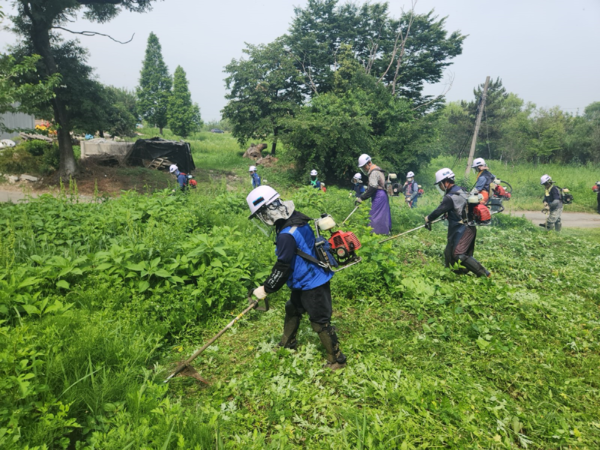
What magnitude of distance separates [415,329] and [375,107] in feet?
61.1

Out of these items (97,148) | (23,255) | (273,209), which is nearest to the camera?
(273,209)

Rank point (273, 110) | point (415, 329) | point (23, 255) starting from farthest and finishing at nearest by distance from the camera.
Answer: 1. point (273, 110)
2. point (23, 255)
3. point (415, 329)

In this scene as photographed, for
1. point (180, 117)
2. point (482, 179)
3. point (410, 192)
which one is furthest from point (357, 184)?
point (180, 117)

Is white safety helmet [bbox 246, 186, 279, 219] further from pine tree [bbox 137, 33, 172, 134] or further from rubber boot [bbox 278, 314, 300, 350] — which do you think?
pine tree [bbox 137, 33, 172, 134]

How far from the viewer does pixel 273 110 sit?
81.6ft

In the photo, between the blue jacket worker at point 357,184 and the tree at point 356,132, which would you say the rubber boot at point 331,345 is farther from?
the tree at point 356,132

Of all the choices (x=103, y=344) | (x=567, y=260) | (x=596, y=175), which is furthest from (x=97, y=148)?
(x=596, y=175)

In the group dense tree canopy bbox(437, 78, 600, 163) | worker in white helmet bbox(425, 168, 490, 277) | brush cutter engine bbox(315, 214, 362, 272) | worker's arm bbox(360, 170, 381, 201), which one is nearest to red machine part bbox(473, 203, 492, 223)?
worker in white helmet bbox(425, 168, 490, 277)

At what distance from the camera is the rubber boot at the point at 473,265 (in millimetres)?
5469

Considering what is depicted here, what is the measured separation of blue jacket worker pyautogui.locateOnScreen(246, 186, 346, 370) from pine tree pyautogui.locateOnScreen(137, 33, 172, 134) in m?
39.5

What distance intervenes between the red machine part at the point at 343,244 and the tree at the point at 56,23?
576 inches

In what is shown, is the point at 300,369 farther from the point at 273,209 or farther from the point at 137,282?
the point at 137,282

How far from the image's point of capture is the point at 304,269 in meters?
3.23

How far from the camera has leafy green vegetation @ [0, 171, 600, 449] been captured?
246 cm
